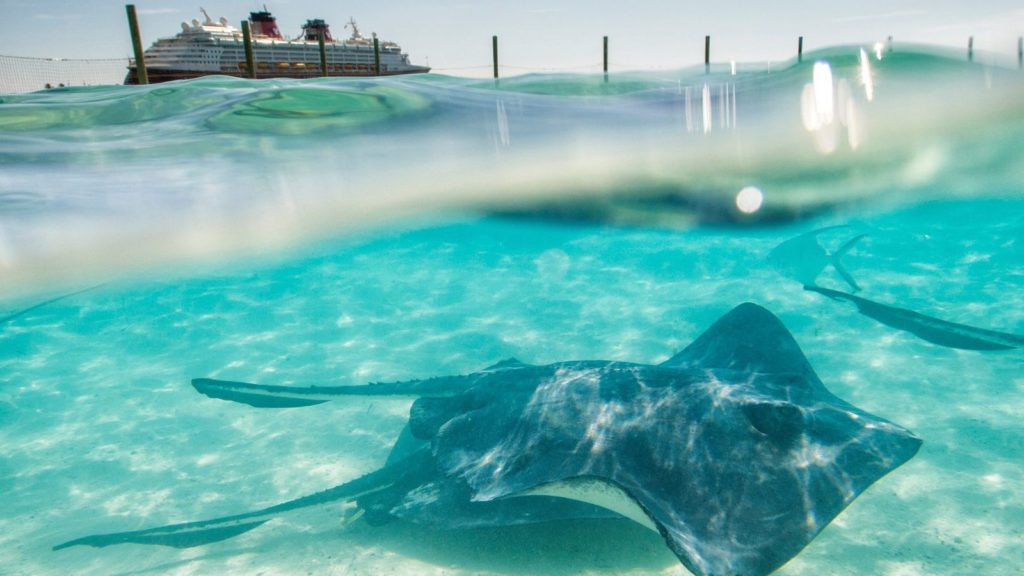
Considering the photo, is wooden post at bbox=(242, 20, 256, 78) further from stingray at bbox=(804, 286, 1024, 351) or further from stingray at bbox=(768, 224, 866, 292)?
stingray at bbox=(804, 286, 1024, 351)

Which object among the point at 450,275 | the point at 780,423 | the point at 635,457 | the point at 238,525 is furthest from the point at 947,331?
the point at 450,275

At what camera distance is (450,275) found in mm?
16906

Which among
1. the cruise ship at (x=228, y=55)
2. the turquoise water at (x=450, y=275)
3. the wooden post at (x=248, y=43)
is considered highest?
the cruise ship at (x=228, y=55)

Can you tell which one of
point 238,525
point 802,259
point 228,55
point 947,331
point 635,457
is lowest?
point 802,259

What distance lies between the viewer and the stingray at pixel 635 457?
302 centimetres

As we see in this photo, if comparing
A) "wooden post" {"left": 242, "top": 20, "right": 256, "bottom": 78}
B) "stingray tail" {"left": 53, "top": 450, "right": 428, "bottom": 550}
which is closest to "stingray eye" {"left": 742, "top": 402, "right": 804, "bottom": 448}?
"stingray tail" {"left": 53, "top": 450, "right": 428, "bottom": 550}

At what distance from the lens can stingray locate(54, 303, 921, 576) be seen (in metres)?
3.02

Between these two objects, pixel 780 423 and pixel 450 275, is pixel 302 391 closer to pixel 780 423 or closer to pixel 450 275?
pixel 780 423

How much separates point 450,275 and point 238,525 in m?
12.8

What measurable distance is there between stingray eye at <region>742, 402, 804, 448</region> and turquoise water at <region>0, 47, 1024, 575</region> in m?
1.29

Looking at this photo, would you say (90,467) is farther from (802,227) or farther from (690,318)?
(802,227)

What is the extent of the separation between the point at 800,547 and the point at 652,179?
21.4 m

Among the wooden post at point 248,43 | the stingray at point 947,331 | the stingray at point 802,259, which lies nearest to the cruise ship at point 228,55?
the wooden post at point 248,43

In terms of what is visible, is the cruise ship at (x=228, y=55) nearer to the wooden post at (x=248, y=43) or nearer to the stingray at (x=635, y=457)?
the wooden post at (x=248, y=43)
